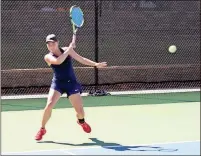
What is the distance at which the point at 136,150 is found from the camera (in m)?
7.55

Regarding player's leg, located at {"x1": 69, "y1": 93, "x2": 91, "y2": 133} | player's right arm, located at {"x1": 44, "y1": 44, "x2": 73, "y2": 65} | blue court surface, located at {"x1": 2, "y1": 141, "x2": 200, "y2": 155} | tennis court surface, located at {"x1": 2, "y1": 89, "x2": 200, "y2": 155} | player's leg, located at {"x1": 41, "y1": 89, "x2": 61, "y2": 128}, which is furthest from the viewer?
player's leg, located at {"x1": 69, "y1": 93, "x2": 91, "y2": 133}

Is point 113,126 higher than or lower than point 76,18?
lower

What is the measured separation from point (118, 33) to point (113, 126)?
1225 cm

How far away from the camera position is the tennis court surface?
764 cm

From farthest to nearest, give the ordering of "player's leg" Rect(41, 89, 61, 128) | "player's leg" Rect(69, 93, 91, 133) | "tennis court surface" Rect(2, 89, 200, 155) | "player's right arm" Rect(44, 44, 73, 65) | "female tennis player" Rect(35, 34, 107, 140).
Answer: "player's leg" Rect(69, 93, 91, 133) → "player's leg" Rect(41, 89, 61, 128) → "female tennis player" Rect(35, 34, 107, 140) → "player's right arm" Rect(44, 44, 73, 65) → "tennis court surface" Rect(2, 89, 200, 155)

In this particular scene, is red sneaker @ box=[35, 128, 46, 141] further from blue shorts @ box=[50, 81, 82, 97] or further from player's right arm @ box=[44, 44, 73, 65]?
player's right arm @ box=[44, 44, 73, 65]

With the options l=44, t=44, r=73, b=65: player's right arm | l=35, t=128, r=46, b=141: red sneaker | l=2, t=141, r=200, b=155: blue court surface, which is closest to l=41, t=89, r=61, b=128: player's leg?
l=35, t=128, r=46, b=141: red sneaker

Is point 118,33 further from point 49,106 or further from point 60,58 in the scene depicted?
point 60,58

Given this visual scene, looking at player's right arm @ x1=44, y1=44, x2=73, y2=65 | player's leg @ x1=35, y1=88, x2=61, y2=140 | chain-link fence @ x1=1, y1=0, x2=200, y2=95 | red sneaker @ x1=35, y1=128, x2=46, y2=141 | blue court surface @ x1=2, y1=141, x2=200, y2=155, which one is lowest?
blue court surface @ x1=2, y1=141, x2=200, y2=155

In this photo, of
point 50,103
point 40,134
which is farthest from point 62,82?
point 40,134

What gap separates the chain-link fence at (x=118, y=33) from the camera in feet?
58.7

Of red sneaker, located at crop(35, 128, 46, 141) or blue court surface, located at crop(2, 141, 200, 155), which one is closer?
blue court surface, located at crop(2, 141, 200, 155)

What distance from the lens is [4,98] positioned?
40.5ft

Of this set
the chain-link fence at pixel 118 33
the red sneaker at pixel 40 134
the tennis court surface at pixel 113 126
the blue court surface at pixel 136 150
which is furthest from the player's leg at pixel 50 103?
the chain-link fence at pixel 118 33
